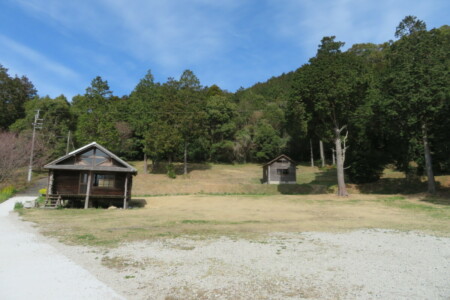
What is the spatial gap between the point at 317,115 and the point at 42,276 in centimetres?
2768

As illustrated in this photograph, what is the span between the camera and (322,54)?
2850 cm

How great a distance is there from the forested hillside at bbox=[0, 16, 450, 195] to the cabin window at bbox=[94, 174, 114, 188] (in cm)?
1612

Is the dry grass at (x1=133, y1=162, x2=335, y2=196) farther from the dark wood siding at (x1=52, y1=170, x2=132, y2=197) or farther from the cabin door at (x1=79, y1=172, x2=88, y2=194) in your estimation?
the cabin door at (x1=79, y1=172, x2=88, y2=194)

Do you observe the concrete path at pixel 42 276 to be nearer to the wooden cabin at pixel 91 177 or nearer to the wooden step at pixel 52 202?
the wooden step at pixel 52 202

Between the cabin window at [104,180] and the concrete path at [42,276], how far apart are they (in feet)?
48.0

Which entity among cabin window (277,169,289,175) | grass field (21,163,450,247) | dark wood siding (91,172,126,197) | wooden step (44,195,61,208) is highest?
cabin window (277,169,289,175)

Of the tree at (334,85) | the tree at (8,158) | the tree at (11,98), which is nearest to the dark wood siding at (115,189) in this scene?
the tree at (8,158)

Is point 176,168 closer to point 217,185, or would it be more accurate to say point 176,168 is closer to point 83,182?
→ point 217,185

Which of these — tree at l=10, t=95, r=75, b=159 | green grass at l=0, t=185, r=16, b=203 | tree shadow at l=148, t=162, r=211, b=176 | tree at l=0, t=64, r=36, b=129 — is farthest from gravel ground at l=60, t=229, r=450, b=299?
tree at l=0, t=64, r=36, b=129

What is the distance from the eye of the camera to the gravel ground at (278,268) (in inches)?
211

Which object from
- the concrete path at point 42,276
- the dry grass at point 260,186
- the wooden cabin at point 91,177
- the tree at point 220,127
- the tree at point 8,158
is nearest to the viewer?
the concrete path at point 42,276

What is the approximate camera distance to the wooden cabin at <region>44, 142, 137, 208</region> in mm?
22312

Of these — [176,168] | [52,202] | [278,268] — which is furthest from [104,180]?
[176,168]

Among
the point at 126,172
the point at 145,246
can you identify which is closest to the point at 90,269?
the point at 145,246
